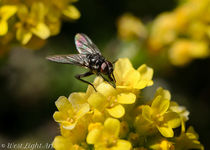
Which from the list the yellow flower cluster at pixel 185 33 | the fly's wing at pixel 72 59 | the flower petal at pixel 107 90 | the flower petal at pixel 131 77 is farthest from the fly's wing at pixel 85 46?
the yellow flower cluster at pixel 185 33

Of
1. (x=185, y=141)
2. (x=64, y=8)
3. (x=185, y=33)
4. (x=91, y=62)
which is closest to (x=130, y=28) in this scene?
(x=185, y=33)

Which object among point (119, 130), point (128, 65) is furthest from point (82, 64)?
point (119, 130)

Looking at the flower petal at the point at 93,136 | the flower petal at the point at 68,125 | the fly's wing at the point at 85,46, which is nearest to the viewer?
the flower petal at the point at 93,136

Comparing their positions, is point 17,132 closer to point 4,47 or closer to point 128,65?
point 4,47

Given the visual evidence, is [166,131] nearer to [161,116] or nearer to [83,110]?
[161,116]

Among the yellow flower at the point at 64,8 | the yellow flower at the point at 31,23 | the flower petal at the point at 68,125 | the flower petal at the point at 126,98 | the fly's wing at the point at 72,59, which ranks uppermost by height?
the yellow flower at the point at 64,8

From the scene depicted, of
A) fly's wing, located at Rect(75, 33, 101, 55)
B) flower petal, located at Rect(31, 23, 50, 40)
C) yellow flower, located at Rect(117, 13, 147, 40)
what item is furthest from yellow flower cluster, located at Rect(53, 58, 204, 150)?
yellow flower, located at Rect(117, 13, 147, 40)

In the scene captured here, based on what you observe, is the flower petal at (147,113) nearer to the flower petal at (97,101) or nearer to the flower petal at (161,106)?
the flower petal at (161,106)

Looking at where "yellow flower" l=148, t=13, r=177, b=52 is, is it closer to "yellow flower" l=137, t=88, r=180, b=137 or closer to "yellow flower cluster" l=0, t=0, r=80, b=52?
"yellow flower cluster" l=0, t=0, r=80, b=52
